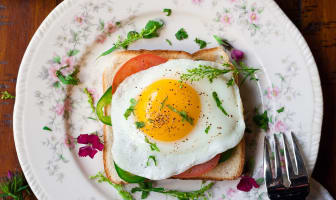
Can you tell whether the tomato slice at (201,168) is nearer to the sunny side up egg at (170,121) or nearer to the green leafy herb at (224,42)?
the sunny side up egg at (170,121)

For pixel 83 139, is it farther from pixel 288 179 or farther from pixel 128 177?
pixel 288 179

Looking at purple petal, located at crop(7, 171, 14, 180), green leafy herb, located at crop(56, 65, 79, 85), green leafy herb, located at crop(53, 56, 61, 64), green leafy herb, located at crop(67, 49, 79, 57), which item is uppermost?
green leafy herb, located at crop(67, 49, 79, 57)

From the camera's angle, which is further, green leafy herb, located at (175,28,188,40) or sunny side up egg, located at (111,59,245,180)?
green leafy herb, located at (175,28,188,40)

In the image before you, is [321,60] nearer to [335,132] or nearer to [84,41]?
[335,132]

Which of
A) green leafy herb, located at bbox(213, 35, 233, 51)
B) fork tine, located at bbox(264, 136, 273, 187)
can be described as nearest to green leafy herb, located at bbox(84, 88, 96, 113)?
green leafy herb, located at bbox(213, 35, 233, 51)

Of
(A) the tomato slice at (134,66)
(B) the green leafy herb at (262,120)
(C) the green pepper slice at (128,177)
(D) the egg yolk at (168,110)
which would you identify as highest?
(A) the tomato slice at (134,66)

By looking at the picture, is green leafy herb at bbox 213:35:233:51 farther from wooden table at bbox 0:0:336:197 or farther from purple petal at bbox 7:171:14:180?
purple petal at bbox 7:171:14:180

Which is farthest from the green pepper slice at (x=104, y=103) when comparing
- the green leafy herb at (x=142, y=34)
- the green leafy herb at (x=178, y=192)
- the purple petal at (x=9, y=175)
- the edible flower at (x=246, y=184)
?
the edible flower at (x=246, y=184)
